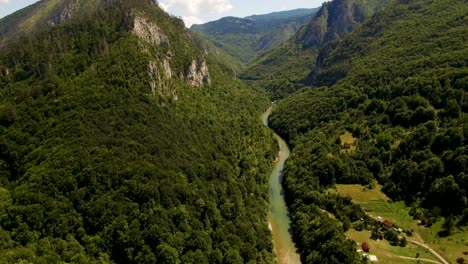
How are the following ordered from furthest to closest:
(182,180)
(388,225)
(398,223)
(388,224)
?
(182,180), (398,223), (388,224), (388,225)

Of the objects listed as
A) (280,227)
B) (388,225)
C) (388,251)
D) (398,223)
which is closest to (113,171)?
(280,227)

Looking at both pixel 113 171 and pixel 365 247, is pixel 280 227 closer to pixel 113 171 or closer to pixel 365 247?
pixel 365 247

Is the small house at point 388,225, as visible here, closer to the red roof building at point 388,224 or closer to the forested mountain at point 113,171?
the red roof building at point 388,224

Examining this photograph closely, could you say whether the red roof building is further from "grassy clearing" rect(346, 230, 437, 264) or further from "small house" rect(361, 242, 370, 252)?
"small house" rect(361, 242, 370, 252)

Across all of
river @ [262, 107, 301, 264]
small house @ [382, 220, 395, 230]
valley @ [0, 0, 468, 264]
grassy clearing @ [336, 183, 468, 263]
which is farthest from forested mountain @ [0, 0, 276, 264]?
small house @ [382, 220, 395, 230]

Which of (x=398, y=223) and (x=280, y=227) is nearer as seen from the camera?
(x=398, y=223)

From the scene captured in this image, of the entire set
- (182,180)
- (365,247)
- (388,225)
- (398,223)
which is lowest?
(398,223)
